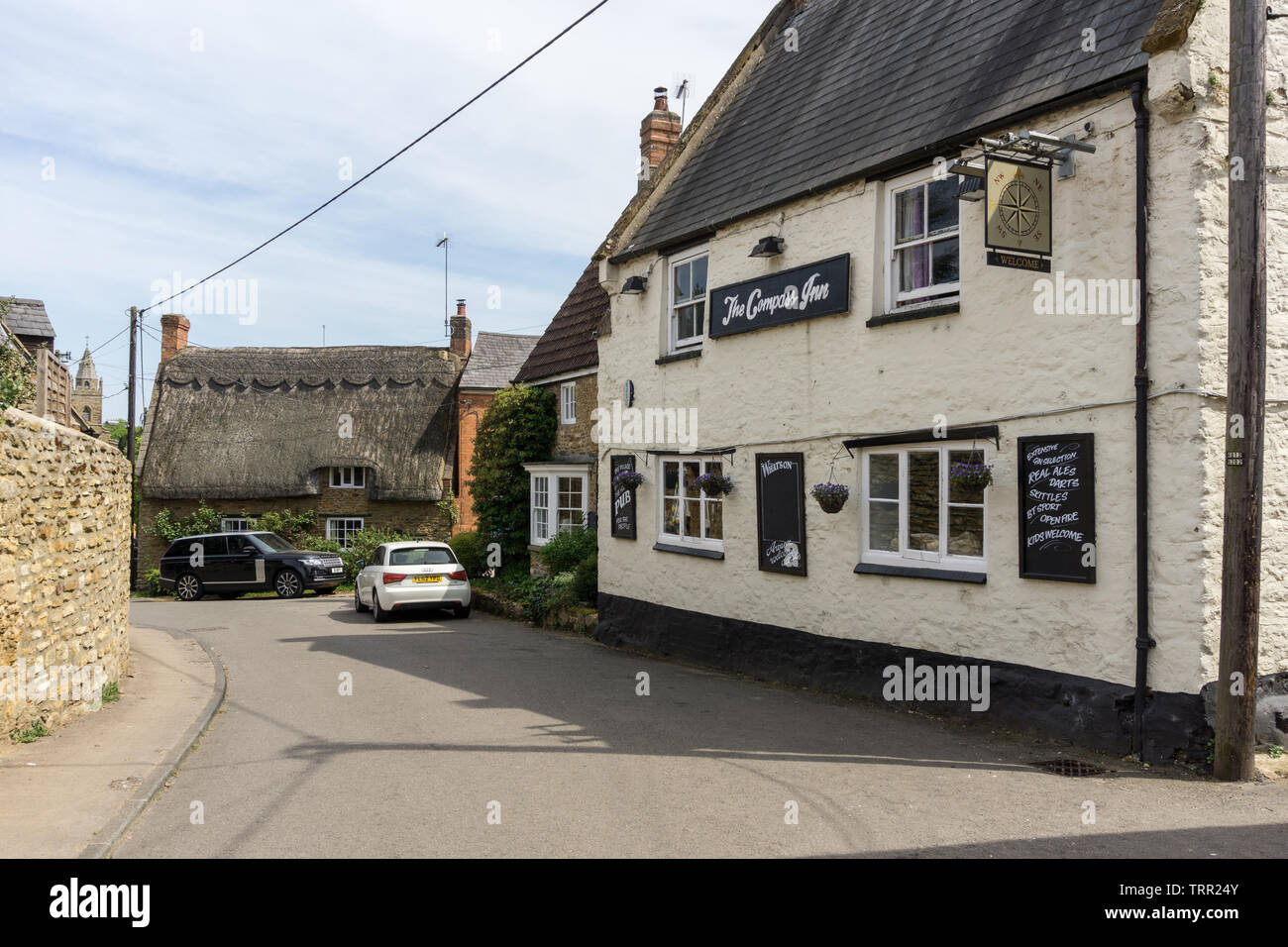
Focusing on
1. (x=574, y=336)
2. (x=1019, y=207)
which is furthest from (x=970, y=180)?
(x=574, y=336)

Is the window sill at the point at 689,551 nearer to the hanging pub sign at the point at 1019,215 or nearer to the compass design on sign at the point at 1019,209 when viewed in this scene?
the hanging pub sign at the point at 1019,215

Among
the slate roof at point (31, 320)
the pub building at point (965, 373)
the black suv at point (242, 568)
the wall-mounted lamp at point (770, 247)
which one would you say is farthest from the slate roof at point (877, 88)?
the slate roof at point (31, 320)

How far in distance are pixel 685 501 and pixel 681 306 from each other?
2.91m

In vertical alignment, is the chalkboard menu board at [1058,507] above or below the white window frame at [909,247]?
below

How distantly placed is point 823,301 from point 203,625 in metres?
15.2

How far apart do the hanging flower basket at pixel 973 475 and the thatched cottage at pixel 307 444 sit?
86.4ft

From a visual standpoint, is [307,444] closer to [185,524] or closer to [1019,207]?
[185,524]

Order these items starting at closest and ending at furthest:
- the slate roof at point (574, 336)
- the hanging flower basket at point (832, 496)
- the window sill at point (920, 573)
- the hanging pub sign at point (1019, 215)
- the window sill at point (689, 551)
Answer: the hanging pub sign at point (1019, 215)
the window sill at point (920, 573)
the hanging flower basket at point (832, 496)
the window sill at point (689, 551)
the slate roof at point (574, 336)

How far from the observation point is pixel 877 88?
494 inches

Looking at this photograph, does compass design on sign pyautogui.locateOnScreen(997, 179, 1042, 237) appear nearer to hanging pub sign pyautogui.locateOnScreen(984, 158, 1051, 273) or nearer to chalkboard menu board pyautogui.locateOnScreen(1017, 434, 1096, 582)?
hanging pub sign pyautogui.locateOnScreen(984, 158, 1051, 273)

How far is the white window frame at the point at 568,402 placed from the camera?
2369cm

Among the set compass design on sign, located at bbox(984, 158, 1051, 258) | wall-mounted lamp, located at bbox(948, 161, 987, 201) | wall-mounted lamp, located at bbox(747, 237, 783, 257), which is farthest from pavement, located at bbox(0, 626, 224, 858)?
wall-mounted lamp, located at bbox(747, 237, 783, 257)
